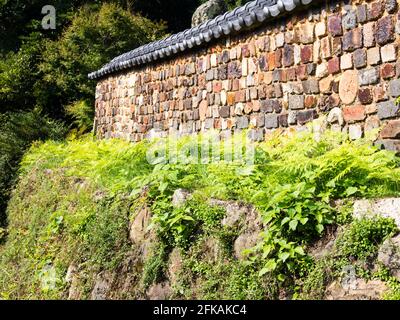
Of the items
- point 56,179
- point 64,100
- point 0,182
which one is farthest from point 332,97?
point 64,100

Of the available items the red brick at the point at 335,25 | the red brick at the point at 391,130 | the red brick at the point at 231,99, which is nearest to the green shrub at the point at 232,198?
the red brick at the point at 391,130

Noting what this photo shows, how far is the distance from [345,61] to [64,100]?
13.2 meters

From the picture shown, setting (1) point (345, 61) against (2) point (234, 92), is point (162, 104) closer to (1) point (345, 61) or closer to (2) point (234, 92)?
(2) point (234, 92)

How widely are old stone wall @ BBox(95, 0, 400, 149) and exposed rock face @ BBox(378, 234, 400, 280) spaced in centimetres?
198

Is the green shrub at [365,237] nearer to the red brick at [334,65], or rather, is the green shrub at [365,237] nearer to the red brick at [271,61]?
the red brick at [334,65]

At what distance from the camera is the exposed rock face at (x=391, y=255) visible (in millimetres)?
2971

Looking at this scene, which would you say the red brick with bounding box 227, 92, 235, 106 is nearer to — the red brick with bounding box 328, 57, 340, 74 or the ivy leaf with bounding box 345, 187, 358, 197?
the red brick with bounding box 328, 57, 340, 74

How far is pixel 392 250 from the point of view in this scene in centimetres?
303

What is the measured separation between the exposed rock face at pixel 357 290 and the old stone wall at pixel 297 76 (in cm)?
216

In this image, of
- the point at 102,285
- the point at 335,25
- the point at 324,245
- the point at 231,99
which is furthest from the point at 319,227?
the point at 231,99

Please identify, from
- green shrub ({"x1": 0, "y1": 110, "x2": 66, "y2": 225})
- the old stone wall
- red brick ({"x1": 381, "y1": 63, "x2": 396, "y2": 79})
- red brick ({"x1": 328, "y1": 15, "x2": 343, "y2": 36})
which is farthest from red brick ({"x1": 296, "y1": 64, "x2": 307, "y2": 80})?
green shrub ({"x1": 0, "y1": 110, "x2": 66, "y2": 225})

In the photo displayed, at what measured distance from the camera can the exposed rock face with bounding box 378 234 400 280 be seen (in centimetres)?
297

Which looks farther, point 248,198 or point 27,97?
point 27,97

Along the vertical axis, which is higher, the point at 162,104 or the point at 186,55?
the point at 186,55
